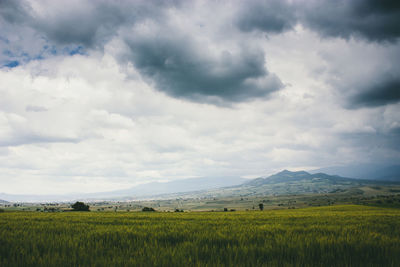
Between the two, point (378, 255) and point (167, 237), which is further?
point (167, 237)

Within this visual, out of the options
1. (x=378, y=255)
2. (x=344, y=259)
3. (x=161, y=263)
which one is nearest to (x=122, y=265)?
(x=161, y=263)

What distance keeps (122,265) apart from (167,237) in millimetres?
3183

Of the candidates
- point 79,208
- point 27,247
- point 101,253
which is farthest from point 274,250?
point 79,208

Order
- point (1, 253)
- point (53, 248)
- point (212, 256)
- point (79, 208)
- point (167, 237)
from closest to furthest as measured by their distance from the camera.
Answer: point (212, 256)
point (1, 253)
point (53, 248)
point (167, 237)
point (79, 208)

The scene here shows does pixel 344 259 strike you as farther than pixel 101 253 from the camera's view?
No

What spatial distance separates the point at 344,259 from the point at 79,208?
3382 inches

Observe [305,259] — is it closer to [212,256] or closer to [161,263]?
[212,256]

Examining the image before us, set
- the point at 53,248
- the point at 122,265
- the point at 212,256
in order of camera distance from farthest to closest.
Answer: the point at 53,248
the point at 212,256
the point at 122,265

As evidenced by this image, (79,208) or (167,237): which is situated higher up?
(167,237)

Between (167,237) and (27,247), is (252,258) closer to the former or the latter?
(167,237)

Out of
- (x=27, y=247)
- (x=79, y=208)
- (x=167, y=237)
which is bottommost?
(x=79, y=208)

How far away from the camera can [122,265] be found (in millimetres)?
4047

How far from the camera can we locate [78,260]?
4.32 m

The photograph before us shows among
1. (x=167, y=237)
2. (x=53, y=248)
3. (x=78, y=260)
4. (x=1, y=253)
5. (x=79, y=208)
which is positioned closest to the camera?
(x=78, y=260)
